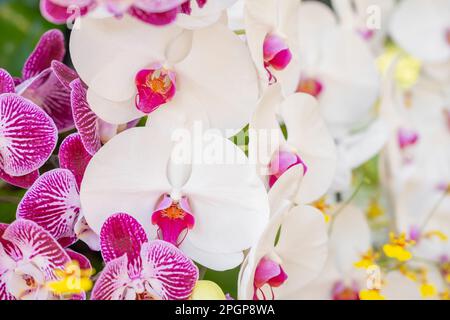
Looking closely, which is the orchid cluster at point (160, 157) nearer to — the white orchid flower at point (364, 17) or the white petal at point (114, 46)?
the white petal at point (114, 46)

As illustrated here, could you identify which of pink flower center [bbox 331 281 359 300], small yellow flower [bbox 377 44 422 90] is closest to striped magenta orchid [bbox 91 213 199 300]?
pink flower center [bbox 331 281 359 300]

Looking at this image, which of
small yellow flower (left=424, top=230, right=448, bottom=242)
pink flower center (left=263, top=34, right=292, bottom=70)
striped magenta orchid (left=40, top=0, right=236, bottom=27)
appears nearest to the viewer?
striped magenta orchid (left=40, top=0, right=236, bottom=27)

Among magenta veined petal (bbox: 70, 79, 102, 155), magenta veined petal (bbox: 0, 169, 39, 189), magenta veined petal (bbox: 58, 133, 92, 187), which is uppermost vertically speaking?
magenta veined petal (bbox: 70, 79, 102, 155)

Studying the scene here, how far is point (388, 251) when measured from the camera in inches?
19.8

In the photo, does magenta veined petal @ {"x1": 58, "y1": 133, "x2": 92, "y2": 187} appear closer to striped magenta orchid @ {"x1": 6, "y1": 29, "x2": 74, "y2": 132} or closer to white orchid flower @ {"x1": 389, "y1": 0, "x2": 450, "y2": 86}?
striped magenta orchid @ {"x1": 6, "y1": 29, "x2": 74, "y2": 132}

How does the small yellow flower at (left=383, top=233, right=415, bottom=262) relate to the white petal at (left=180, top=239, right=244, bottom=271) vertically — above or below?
below

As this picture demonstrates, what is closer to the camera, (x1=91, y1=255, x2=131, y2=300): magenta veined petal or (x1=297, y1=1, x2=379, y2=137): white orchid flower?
(x1=91, y1=255, x2=131, y2=300): magenta veined petal

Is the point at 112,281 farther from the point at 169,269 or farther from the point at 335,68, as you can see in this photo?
the point at 335,68

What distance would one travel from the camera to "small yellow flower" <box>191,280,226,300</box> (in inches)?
16.1

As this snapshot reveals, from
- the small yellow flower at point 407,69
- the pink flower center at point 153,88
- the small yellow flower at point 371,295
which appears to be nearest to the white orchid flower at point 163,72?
the pink flower center at point 153,88

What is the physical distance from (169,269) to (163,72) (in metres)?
0.12

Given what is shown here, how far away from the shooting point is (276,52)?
0.45m

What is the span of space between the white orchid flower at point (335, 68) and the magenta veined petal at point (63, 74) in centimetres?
35

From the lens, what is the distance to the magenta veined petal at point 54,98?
17.4 inches
